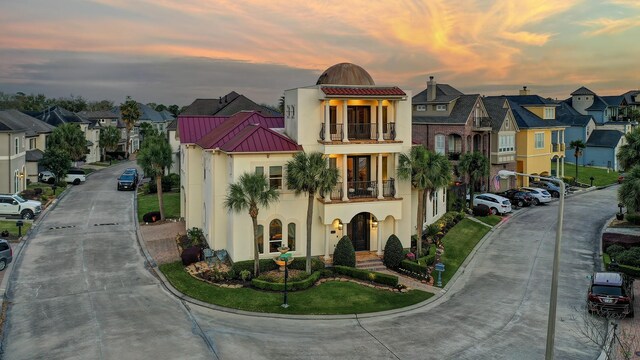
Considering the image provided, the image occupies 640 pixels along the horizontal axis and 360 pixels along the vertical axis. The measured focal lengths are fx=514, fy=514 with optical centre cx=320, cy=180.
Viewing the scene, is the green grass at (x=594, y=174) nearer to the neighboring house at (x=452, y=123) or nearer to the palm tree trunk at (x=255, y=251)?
the neighboring house at (x=452, y=123)

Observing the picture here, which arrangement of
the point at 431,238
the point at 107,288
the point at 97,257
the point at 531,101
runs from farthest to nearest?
the point at 531,101, the point at 431,238, the point at 97,257, the point at 107,288

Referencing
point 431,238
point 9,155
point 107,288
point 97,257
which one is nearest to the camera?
point 107,288

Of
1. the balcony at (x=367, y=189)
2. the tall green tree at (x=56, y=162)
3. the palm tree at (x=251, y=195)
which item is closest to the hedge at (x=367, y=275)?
the balcony at (x=367, y=189)

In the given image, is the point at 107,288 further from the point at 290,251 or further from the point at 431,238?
the point at 431,238

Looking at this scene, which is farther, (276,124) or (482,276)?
(276,124)

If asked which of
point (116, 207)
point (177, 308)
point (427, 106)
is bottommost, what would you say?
point (177, 308)

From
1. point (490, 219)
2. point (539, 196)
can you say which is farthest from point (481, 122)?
point (490, 219)

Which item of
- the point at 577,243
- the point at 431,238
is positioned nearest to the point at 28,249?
the point at 431,238
